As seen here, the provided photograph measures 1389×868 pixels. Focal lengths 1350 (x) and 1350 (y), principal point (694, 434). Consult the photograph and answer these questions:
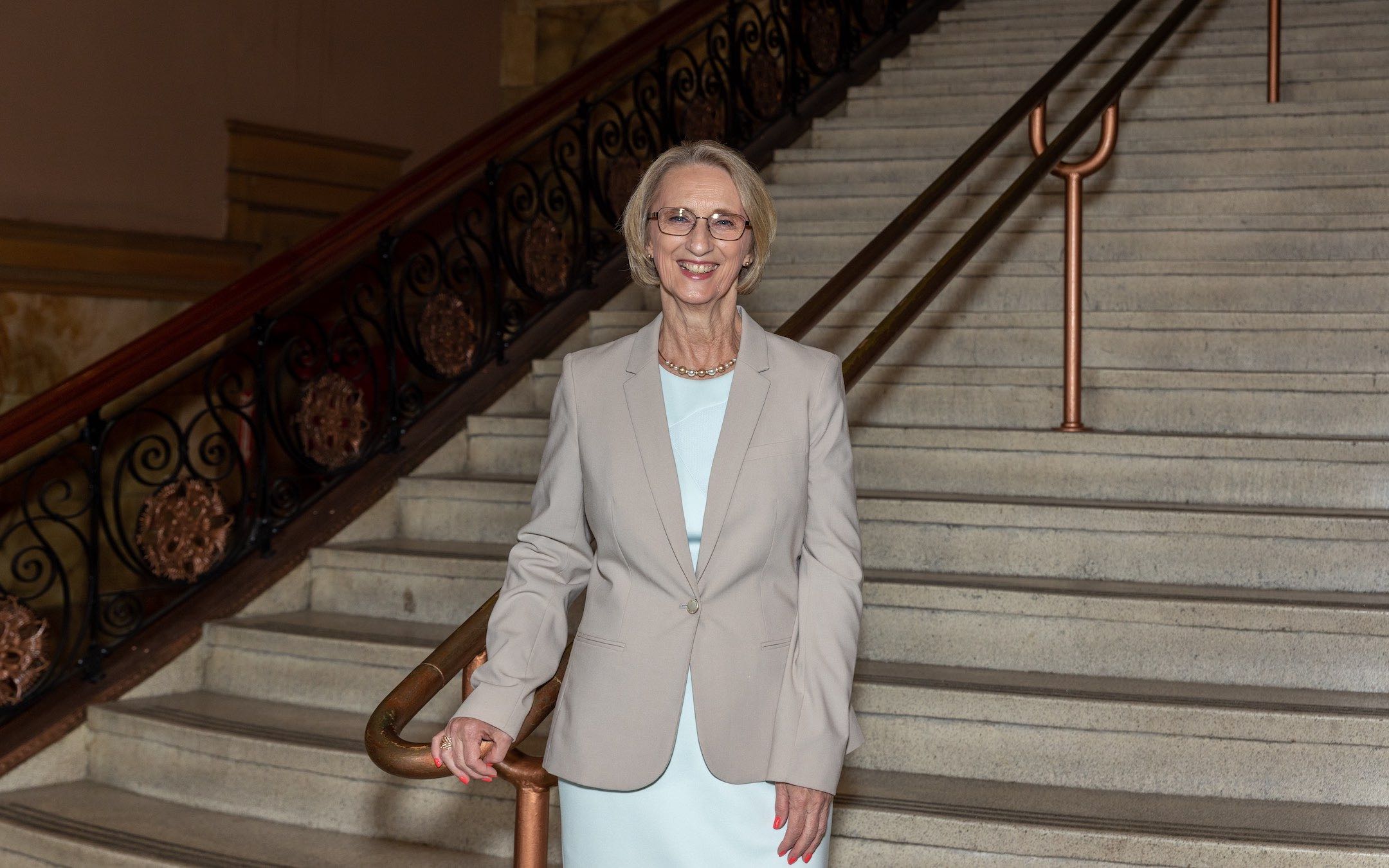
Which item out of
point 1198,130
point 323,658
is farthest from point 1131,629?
point 1198,130

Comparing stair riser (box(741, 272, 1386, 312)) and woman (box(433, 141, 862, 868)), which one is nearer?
woman (box(433, 141, 862, 868))

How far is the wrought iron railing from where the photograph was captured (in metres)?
3.86

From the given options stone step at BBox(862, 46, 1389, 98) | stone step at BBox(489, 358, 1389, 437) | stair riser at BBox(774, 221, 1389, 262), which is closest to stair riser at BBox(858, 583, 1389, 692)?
stone step at BBox(489, 358, 1389, 437)

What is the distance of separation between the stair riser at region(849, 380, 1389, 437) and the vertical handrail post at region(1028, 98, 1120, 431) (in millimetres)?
110

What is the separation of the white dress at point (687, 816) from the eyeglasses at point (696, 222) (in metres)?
0.32

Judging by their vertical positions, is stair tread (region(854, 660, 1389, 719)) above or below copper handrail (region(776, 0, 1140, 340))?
below

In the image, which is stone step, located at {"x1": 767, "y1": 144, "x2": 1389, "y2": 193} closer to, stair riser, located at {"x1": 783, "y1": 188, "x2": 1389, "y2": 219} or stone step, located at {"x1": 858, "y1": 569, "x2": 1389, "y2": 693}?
stair riser, located at {"x1": 783, "y1": 188, "x2": 1389, "y2": 219}

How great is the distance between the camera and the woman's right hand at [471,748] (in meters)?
1.84

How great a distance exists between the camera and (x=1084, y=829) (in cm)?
267

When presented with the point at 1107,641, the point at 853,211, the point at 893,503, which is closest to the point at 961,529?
the point at 893,503

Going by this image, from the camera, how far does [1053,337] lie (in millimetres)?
4469

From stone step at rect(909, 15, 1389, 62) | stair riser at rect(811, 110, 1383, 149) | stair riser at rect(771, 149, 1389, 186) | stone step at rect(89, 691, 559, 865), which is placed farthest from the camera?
stone step at rect(909, 15, 1389, 62)

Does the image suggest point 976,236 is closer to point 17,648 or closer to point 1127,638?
point 1127,638

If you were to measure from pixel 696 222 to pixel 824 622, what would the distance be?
0.58m
